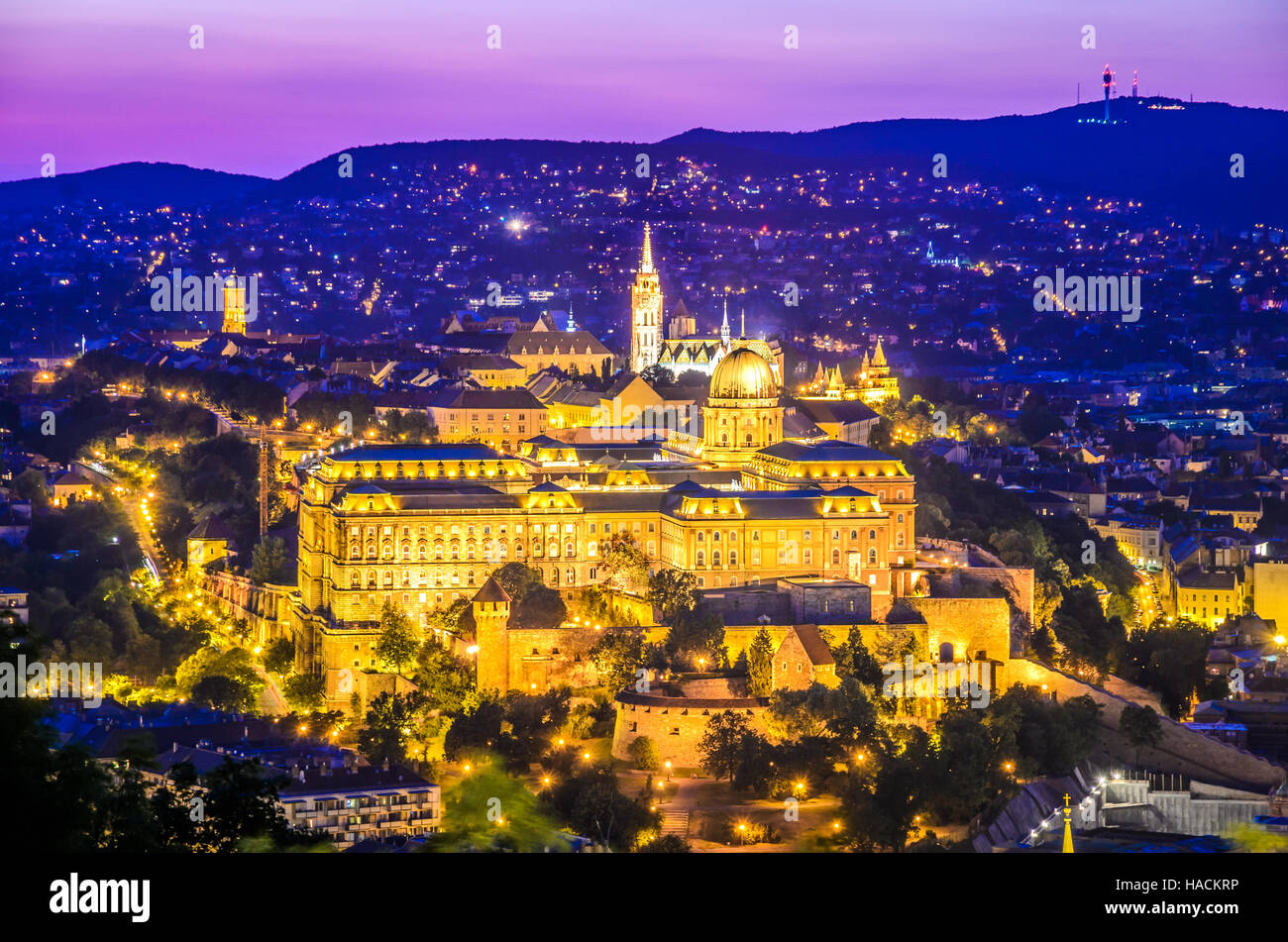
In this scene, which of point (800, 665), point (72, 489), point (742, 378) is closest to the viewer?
point (800, 665)

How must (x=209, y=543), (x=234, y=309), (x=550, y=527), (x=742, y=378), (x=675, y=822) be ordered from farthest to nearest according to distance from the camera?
(x=234, y=309), (x=209, y=543), (x=742, y=378), (x=550, y=527), (x=675, y=822)

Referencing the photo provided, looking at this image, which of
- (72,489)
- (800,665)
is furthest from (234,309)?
(800,665)

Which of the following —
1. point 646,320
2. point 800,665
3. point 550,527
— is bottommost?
point 800,665

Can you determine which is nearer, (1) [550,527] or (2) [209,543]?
(1) [550,527]

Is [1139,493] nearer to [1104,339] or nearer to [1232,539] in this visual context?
[1232,539]

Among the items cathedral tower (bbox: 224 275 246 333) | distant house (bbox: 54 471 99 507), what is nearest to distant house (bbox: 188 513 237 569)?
distant house (bbox: 54 471 99 507)

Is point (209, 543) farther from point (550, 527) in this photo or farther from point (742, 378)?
point (742, 378)
